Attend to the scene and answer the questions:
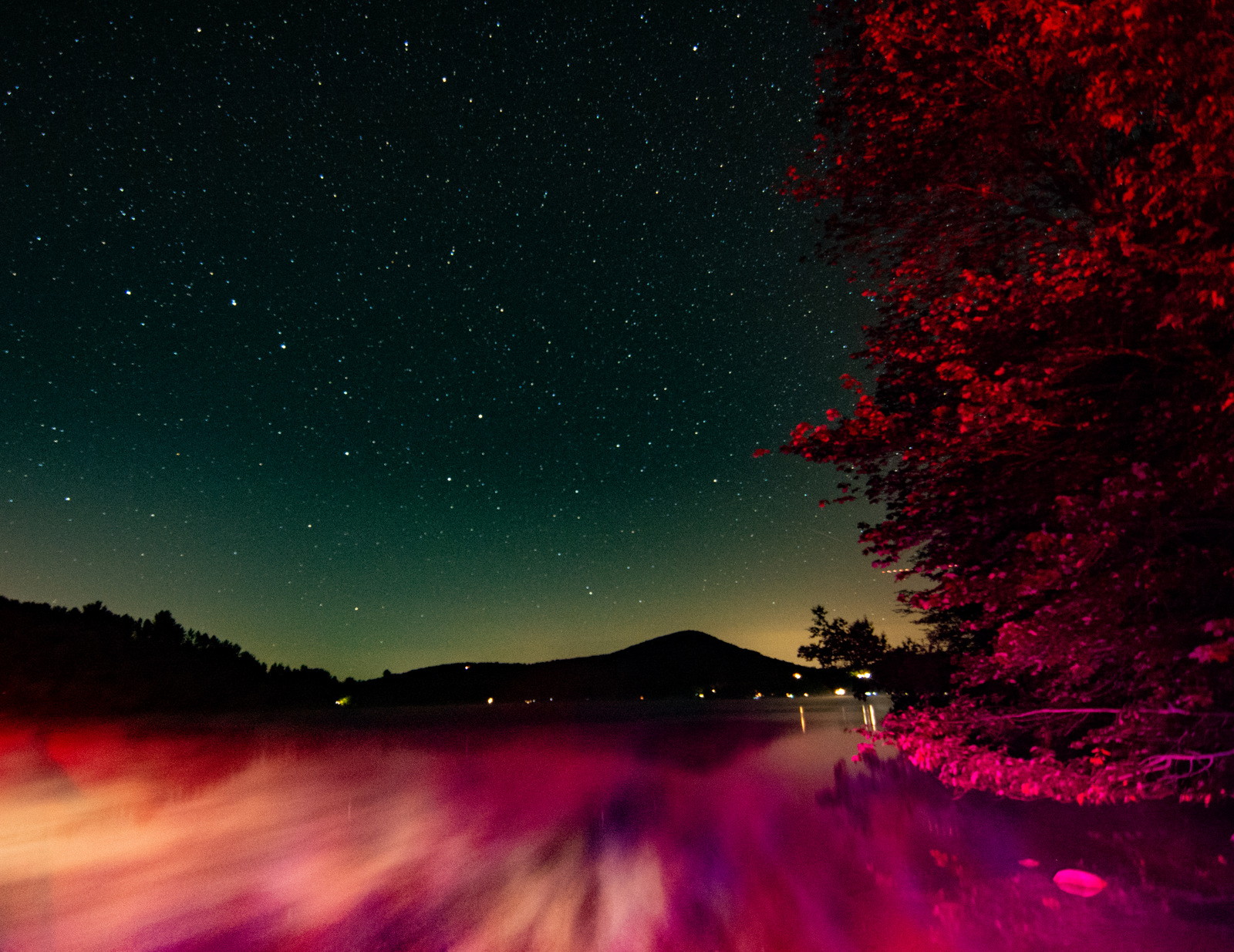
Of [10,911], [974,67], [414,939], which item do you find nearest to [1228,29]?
[974,67]

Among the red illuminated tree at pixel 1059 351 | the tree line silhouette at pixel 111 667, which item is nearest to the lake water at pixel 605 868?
the red illuminated tree at pixel 1059 351

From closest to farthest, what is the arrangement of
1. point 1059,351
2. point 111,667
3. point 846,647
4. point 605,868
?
Result: point 1059,351
point 605,868
point 846,647
point 111,667

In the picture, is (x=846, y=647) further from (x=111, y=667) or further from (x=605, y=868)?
(x=111, y=667)

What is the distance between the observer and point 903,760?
28047 millimetres

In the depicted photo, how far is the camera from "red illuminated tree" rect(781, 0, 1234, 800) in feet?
19.0

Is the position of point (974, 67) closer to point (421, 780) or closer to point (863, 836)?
point (863, 836)

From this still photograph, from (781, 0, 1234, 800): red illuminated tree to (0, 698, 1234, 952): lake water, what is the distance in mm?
2417

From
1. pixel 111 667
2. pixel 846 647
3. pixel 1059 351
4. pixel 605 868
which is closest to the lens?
pixel 1059 351

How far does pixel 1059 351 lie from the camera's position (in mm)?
7227

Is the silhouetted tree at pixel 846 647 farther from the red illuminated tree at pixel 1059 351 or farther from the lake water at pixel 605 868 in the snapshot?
the red illuminated tree at pixel 1059 351

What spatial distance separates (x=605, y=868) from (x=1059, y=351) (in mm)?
10548

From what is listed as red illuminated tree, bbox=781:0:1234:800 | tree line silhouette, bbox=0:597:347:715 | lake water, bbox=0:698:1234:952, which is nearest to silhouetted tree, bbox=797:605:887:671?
lake water, bbox=0:698:1234:952

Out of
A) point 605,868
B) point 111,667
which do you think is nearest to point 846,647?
point 605,868

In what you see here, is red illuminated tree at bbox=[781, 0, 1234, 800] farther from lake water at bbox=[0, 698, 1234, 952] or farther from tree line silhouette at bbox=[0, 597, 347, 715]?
tree line silhouette at bbox=[0, 597, 347, 715]
